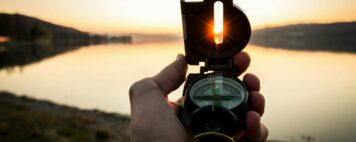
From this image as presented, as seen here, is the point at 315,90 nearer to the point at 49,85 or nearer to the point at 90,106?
the point at 90,106

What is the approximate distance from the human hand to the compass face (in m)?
0.16

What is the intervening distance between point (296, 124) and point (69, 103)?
50.2 feet

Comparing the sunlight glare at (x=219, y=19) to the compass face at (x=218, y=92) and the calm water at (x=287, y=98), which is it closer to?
the compass face at (x=218, y=92)

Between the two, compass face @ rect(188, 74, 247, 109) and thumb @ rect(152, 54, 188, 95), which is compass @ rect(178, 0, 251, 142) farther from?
thumb @ rect(152, 54, 188, 95)

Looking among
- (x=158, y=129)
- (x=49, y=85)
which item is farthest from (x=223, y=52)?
(x=49, y=85)

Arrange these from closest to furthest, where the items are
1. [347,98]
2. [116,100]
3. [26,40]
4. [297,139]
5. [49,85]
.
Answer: [297,139] → [347,98] → [116,100] → [49,85] → [26,40]

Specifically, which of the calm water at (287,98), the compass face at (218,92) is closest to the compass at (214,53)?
the compass face at (218,92)

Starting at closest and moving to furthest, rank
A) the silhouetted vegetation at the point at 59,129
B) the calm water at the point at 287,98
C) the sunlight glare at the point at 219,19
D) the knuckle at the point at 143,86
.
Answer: the sunlight glare at the point at 219,19
the knuckle at the point at 143,86
the silhouetted vegetation at the point at 59,129
the calm water at the point at 287,98

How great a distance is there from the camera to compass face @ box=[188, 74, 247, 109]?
2.40m

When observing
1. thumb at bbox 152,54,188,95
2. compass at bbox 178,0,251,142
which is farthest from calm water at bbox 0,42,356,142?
compass at bbox 178,0,251,142

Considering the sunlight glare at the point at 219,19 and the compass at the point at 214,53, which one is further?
the sunlight glare at the point at 219,19

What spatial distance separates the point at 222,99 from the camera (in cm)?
241

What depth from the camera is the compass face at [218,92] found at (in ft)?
7.89

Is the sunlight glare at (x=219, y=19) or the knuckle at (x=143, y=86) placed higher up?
the sunlight glare at (x=219, y=19)
